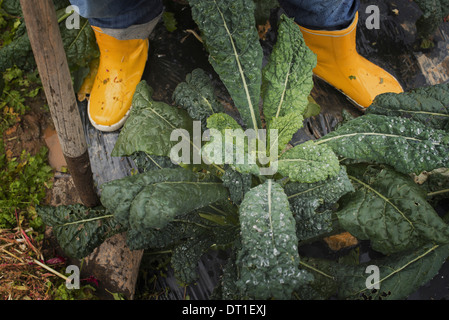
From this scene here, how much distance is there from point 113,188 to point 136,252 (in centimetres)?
65

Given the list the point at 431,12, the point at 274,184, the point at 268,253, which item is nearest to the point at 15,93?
the point at 274,184

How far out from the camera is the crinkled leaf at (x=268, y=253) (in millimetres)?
1312

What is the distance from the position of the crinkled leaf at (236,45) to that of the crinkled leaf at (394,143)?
0.36 metres

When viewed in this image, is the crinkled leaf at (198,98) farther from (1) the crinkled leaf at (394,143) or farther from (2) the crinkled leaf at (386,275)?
(2) the crinkled leaf at (386,275)

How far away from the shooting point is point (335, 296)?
1832 mm

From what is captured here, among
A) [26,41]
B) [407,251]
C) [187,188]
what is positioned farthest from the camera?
[26,41]

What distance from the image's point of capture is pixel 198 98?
1706 mm

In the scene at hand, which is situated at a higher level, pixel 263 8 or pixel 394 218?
pixel 263 8

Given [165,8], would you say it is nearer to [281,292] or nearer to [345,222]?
[345,222]

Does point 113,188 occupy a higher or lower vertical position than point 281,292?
higher

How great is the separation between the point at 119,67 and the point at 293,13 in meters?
0.96

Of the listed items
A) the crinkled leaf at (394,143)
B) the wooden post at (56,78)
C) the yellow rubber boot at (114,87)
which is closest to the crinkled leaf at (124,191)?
the wooden post at (56,78)

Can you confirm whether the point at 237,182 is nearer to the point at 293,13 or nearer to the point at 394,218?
the point at 394,218
